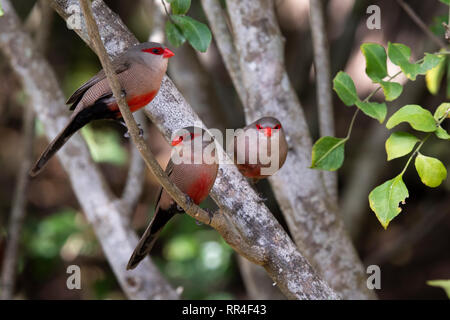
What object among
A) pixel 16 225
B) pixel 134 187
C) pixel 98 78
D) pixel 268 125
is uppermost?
pixel 98 78

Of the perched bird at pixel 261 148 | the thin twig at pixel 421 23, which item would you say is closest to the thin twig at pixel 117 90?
the perched bird at pixel 261 148

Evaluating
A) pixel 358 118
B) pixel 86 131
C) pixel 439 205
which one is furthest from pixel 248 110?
pixel 358 118

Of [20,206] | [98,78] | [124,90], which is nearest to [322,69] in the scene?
[98,78]

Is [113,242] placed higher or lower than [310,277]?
lower

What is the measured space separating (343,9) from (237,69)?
2.95m

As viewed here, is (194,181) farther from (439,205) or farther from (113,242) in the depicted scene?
(439,205)

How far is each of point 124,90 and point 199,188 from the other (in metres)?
0.50

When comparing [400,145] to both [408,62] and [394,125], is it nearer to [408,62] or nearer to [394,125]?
[394,125]

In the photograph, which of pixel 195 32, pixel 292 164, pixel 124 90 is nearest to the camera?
pixel 124 90

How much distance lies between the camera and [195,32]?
2.49 m

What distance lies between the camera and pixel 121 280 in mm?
3727

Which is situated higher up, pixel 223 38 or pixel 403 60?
pixel 403 60

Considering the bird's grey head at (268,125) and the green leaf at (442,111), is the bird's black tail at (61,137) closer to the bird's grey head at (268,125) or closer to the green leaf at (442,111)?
the bird's grey head at (268,125)

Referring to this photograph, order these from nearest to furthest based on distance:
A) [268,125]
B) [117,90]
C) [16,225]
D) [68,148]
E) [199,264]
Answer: [117,90]
[268,125]
[68,148]
[16,225]
[199,264]
